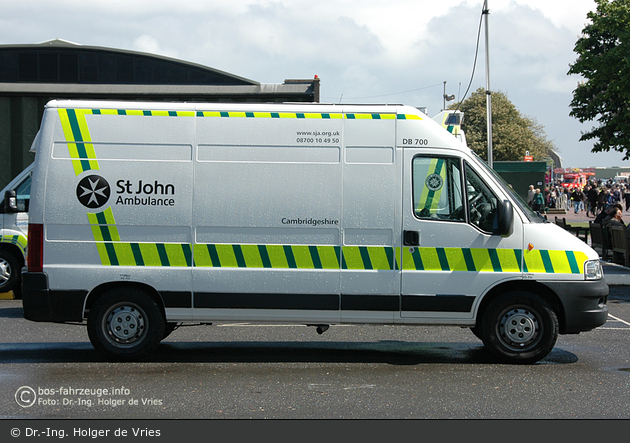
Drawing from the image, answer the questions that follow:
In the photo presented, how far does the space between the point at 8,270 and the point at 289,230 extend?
22.4ft

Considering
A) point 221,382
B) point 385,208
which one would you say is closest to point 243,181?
point 385,208

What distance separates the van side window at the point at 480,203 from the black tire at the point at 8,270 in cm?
805

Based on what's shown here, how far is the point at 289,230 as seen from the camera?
6.81m

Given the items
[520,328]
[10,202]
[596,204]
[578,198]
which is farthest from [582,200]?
[520,328]

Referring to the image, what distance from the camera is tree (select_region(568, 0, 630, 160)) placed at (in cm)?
2177

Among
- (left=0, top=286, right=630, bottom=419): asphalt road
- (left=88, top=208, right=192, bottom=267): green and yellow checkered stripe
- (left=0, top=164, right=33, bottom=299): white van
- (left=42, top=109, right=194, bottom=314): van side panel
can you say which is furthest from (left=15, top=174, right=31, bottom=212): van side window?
(left=88, top=208, right=192, bottom=267): green and yellow checkered stripe

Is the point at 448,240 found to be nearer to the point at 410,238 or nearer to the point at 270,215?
the point at 410,238

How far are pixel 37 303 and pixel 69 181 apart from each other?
1.26m

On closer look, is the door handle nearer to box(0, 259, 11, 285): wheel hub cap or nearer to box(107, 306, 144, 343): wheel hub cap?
box(107, 306, 144, 343): wheel hub cap

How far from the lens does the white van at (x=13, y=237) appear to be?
37.3ft

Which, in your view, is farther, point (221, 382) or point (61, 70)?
point (61, 70)

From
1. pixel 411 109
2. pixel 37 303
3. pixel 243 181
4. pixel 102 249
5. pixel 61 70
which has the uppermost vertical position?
pixel 61 70

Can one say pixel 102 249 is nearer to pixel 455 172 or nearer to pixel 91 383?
pixel 91 383

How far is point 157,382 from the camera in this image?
6.11 meters
